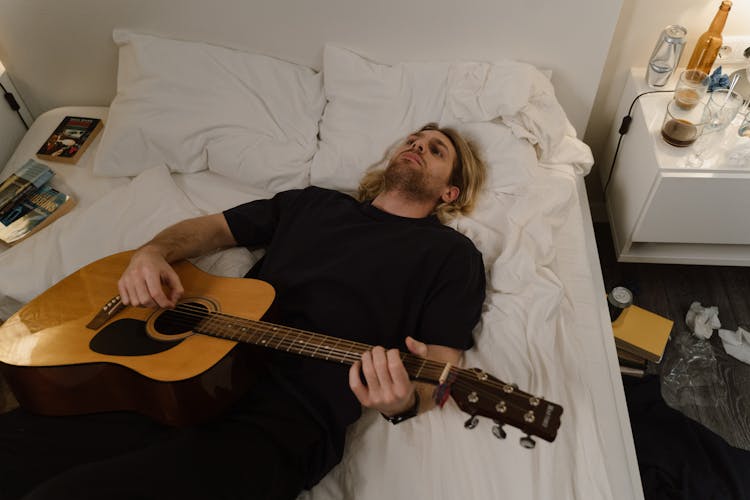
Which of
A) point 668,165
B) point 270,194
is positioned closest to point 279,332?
point 270,194

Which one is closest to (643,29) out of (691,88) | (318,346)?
(691,88)

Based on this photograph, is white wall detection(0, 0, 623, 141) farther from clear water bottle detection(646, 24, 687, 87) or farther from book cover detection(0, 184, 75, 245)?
book cover detection(0, 184, 75, 245)

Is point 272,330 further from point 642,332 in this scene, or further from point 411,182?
point 642,332

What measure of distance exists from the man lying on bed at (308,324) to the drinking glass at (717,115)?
2.19ft

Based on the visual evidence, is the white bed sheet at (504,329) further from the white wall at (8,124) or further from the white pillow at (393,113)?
the white wall at (8,124)

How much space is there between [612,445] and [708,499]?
14.7 inches

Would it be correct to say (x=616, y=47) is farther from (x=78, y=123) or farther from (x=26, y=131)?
(x=26, y=131)

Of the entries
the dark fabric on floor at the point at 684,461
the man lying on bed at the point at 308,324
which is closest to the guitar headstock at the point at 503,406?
the man lying on bed at the point at 308,324

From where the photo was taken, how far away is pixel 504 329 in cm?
140

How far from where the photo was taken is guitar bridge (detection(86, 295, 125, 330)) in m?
1.32

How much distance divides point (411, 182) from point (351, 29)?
25.5 inches

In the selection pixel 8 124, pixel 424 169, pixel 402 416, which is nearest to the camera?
pixel 402 416

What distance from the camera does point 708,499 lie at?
4.70 feet

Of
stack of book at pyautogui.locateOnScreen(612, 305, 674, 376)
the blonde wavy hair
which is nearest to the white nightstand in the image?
stack of book at pyautogui.locateOnScreen(612, 305, 674, 376)
